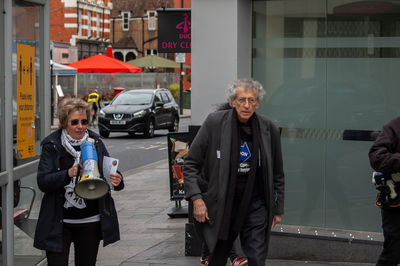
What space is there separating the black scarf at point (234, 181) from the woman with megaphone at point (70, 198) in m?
0.73

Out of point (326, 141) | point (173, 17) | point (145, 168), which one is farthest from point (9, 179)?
point (145, 168)

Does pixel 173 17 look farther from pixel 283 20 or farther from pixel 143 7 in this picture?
pixel 143 7

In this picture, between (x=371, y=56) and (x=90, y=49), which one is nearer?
(x=371, y=56)

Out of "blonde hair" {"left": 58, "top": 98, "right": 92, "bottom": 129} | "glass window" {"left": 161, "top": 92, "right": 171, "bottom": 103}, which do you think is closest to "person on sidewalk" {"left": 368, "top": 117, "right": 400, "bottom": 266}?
"blonde hair" {"left": 58, "top": 98, "right": 92, "bottom": 129}

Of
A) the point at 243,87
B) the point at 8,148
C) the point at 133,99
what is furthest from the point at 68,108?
the point at 133,99

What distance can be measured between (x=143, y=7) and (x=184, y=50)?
79118 mm

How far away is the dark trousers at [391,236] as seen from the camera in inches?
198

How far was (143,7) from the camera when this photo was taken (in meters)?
89.4

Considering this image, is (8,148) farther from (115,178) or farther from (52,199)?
(115,178)

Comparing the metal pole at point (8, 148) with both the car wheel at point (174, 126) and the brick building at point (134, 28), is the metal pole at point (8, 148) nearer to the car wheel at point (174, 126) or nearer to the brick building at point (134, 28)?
the car wheel at point (174, 126)

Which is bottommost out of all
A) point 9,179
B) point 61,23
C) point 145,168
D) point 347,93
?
point 145,168

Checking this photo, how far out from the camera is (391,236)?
5.04m

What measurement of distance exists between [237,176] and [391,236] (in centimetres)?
122

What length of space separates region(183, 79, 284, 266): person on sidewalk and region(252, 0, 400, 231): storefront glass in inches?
82.3
